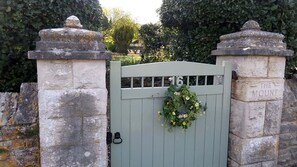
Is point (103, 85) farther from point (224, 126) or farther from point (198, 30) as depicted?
point (198, 30)

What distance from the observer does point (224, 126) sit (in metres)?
2.92

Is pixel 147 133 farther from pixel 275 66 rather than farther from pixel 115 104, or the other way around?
pixel 275 66

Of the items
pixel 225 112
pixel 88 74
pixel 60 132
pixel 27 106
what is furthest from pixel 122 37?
pixel 60 132

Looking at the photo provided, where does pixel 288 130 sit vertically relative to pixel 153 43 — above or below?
below

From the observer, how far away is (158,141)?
2.68 meters

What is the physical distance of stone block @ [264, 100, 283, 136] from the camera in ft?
9.39

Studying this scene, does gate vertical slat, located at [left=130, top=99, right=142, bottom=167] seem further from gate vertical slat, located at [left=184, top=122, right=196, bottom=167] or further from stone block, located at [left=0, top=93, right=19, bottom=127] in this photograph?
stone block, located at [left=0, top=93, right=19, bottom=127]

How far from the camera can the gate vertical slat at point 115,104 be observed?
2393 millimetres

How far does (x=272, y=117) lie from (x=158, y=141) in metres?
1.35

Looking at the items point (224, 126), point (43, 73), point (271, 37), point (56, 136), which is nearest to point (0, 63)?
point (43, 73)

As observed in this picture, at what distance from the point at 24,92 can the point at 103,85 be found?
770 millimetres

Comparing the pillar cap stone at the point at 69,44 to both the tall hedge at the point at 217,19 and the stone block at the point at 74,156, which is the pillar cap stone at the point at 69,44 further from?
the tall hedge at the point at 217,19

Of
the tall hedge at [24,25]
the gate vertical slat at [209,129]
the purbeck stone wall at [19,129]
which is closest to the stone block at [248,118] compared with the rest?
the gate vertical slat at [209,129]

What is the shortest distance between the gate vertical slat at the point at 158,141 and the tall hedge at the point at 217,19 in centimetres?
148
